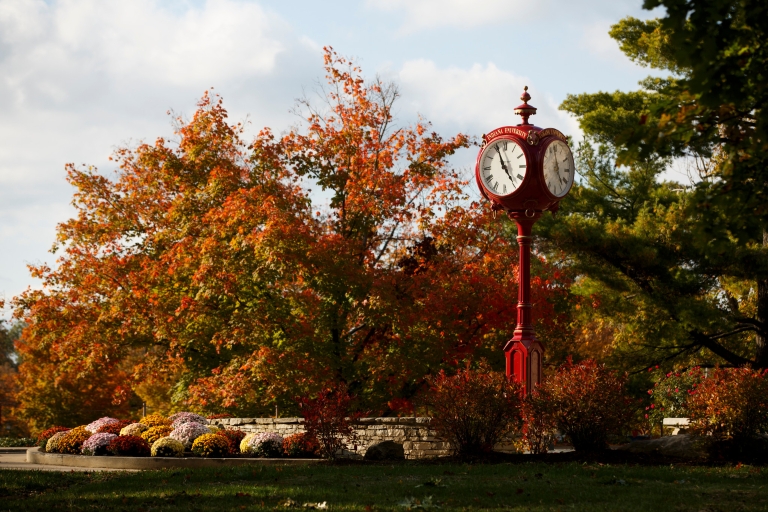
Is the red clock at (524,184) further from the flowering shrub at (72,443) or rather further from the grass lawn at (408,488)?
the flowering shrub at (72,443)

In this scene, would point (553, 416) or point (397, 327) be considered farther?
point (397, 327)

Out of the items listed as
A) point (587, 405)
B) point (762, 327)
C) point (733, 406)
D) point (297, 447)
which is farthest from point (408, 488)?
point (762, 327)

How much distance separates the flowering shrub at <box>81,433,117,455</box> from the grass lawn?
139 inches

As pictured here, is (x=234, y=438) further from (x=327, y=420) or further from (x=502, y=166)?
(x=502, y=166)

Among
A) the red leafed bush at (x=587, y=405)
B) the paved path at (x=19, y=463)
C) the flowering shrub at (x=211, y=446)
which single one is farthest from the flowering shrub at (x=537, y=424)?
the paved path at (x=19, y=463)

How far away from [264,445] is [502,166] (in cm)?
592

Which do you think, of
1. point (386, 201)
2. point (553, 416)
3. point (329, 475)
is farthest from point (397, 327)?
point (329, 475)

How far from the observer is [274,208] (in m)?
16.0

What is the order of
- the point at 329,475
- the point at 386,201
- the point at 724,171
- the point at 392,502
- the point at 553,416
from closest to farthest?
the point at 724,171 < the point at 392,502 < the point at 329,475 < the point at 553,416 < the point at 386,201

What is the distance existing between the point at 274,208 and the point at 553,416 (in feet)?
22.3

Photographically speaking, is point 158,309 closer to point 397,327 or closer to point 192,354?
point 192,354

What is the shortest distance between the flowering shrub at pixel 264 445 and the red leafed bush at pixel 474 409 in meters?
3.25

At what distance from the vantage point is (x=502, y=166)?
44.0 feet


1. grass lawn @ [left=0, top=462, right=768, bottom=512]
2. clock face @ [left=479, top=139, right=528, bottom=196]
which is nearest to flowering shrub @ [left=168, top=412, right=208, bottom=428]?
grass lawn @ [left=0, top=462, right=768, bottom=512]
